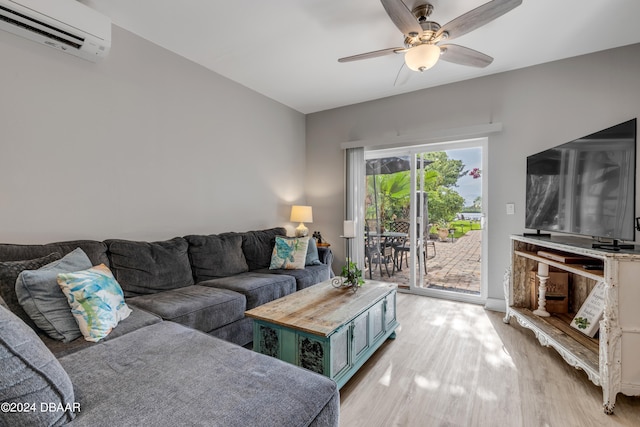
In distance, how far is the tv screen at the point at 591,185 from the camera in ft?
5.62

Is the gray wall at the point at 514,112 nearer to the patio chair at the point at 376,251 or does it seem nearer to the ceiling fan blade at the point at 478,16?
the patio chair at the point at 376,251

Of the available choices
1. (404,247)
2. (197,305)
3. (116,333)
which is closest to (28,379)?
(116,333)

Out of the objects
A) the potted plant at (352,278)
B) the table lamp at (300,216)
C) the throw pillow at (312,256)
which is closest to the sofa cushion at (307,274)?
the throw pillow at (312,256)

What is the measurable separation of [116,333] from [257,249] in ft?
6.00

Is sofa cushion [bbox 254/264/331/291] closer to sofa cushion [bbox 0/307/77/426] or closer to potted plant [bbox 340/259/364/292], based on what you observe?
potted plant [bbox 340/259/364/292]

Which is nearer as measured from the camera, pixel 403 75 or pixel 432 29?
pixel 432 29

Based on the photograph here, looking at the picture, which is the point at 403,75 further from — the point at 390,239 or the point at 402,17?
the point at 390,239

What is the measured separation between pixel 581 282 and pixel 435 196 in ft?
5.55

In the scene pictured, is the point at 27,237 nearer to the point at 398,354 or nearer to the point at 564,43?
the point at 398,354

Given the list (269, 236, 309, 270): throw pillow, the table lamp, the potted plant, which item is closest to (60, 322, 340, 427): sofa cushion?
the potted plant

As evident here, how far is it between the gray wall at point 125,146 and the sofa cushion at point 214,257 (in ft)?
1.11

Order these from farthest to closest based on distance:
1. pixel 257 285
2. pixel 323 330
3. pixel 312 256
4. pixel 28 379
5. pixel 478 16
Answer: pixel 312 256 < pixel 257 285 < pixel 478 16 < pixel 323 330 < pixel 28 379

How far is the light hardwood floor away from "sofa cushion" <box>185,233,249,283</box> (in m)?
1.58

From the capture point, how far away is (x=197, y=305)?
2.04m
